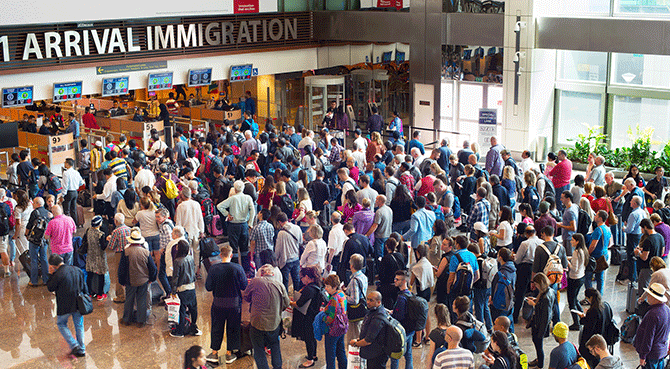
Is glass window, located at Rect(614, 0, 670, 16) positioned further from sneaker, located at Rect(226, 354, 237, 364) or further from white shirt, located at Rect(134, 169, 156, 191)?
sneaker, located at Rect(226, 354, 237, 364)

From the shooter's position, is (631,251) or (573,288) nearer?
(573,288)

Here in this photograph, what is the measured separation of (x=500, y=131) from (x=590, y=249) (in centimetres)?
1182

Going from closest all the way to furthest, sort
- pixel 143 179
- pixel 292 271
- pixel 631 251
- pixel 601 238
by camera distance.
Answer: pixel 601 238, pixel 292 271, pixel 631 251, pixel 143 179

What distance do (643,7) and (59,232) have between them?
51.1 ft

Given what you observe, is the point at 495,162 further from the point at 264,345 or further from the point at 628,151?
the point at 264,345

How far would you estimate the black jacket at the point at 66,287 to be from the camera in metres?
8.63

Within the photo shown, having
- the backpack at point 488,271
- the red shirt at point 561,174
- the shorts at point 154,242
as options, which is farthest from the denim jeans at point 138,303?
the red shirt at point 561,174

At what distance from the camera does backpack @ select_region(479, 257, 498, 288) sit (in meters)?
8.89

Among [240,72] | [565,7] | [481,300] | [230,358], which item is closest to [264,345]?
[230,358]

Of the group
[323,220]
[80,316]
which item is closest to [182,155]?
[323,220]

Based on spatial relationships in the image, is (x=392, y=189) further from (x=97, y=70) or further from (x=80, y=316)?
(x=97, y=70)

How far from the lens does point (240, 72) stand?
75.5 feet

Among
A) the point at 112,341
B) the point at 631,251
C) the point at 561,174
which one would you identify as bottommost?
the point at 112,341

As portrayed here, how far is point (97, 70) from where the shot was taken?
19.9 metres
